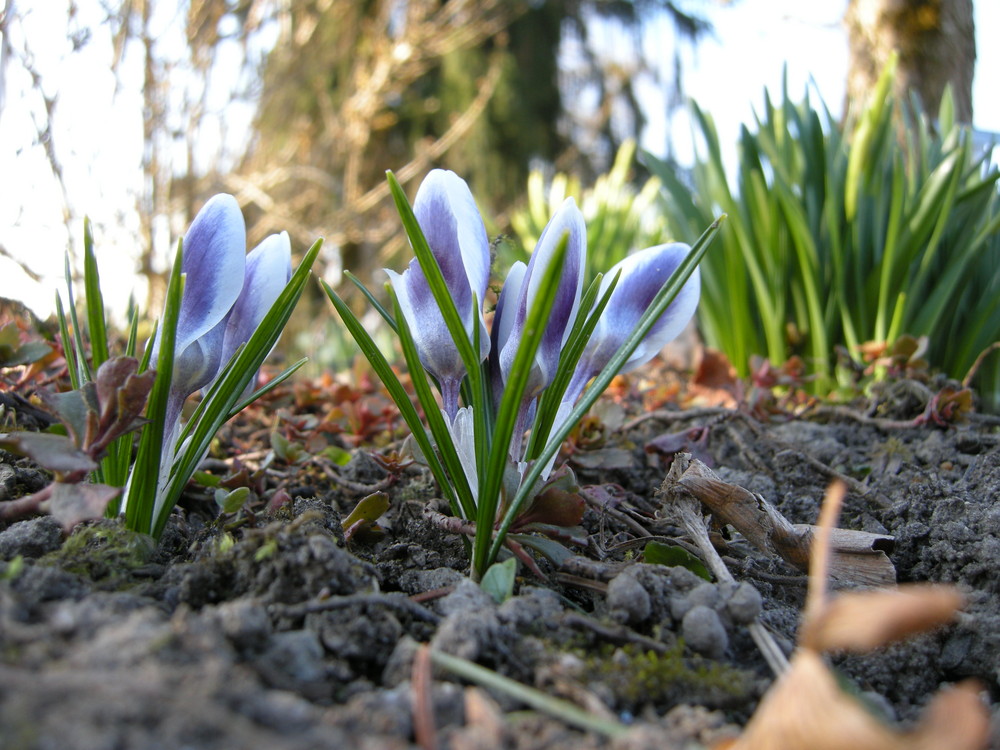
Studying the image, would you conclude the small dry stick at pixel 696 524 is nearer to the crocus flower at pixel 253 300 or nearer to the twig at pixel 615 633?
the twig at pixel 615 633

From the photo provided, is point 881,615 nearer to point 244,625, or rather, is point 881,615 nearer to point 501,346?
point 244,625

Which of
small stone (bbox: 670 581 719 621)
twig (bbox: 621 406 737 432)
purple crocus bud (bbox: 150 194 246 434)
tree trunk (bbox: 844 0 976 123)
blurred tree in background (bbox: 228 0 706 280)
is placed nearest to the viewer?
small stone (bbox: 670 581 719 621)

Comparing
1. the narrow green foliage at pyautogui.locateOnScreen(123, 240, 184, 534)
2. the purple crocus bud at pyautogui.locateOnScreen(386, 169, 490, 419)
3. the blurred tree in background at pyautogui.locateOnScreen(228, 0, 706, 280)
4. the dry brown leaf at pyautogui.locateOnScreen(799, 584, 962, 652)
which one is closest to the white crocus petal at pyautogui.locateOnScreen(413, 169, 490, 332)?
the purple crocus bud at pyautogui.locateOnScreen(386, 169, 490, 419)

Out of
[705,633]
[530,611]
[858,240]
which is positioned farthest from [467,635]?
[858,240]

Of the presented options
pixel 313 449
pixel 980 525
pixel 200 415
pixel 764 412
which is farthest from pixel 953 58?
pixel 200 415

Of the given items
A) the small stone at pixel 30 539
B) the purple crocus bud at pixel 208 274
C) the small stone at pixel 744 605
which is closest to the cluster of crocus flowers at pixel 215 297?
the purple crocus bud at pixel 208 274

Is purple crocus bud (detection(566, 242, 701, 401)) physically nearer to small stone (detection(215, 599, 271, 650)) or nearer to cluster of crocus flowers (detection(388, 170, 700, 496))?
cluster of crocus flowers (detection(388, 170, 700, 496))

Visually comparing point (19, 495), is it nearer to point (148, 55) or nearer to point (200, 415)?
point (200, 415)
